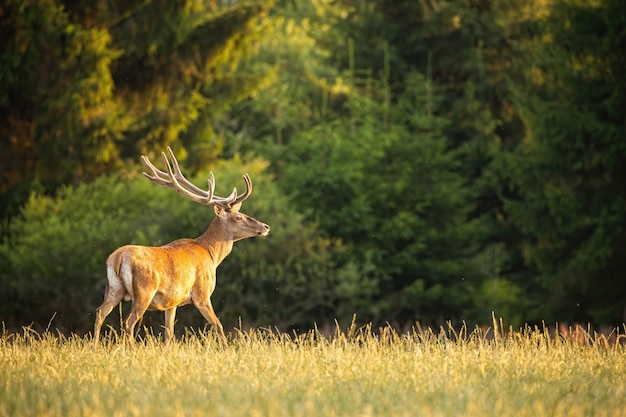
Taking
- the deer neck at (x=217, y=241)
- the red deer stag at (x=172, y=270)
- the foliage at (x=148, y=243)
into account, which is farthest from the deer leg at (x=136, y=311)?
the foliage at (x=148, y=243)

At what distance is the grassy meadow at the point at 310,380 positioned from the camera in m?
6.99

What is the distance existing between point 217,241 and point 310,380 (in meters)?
4.24

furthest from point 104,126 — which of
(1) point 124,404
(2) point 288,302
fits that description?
(1) point 124,404

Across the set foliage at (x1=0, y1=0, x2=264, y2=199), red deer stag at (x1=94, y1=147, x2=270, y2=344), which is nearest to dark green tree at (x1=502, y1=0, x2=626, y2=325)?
foliage at (x1=0, y1=0, x2=264, y2=199)

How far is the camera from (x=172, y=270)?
10961mm

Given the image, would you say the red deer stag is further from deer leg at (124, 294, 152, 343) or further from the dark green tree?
the dark green tree

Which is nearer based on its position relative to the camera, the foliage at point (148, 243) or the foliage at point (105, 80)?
the foliage at point (148, 243)

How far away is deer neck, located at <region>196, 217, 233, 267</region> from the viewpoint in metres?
12.0

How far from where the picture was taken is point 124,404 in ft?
23.2

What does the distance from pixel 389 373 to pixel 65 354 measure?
8.59 ft

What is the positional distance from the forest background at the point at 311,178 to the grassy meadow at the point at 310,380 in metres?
12.6

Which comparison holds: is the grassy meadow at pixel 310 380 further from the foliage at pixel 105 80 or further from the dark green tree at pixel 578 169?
the dark green tree at pixel 578 169

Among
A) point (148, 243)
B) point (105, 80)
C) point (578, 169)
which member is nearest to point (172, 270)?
point (148, 243)

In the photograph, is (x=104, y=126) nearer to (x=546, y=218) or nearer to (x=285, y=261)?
(x=285, y=261)
